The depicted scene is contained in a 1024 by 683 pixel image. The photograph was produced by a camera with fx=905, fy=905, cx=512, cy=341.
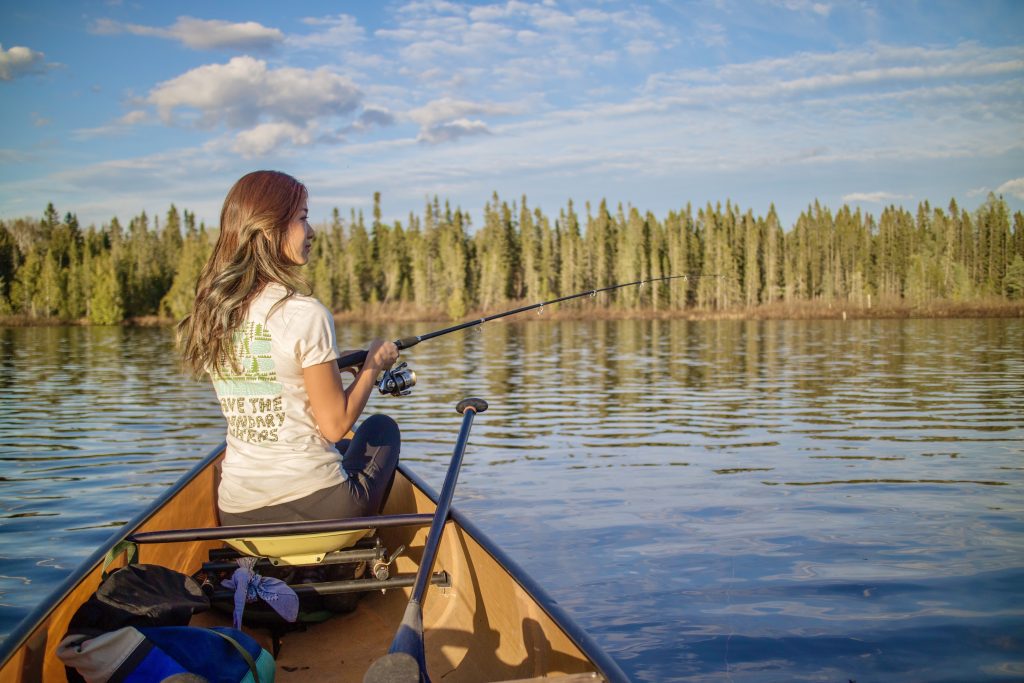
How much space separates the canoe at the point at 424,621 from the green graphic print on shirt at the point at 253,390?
54 cm

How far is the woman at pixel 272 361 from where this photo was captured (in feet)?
12.7

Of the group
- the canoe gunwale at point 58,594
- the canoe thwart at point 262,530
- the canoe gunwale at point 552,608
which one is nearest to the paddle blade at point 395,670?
the canoe gunwale at point 552,608

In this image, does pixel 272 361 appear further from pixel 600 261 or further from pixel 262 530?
pixel 600 261

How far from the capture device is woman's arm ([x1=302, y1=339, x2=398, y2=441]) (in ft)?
12.6

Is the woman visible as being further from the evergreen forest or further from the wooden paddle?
the evergreen forest

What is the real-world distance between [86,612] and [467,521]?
170 centimetres

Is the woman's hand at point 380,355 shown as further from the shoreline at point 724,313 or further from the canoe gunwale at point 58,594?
the shoreline at point 724,313

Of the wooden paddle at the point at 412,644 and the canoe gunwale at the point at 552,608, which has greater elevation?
the wooden paddle at the point at 412,644

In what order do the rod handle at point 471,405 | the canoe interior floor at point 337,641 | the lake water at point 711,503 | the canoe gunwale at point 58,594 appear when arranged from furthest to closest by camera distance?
the lake water at point 711,503
the rod handle at point 471,405
the canoe interior floor at point 337,641
the canoe gunwale at point 58,594

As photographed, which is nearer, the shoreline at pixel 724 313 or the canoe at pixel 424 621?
the canoe at pixel 424 621

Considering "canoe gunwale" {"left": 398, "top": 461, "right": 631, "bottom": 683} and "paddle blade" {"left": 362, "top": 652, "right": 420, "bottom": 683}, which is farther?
"canoe gunwale" {"left": 398, "top": 461, "right": 631, "bottom": 683}

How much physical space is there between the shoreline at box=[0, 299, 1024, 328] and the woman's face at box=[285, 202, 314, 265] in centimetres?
7788

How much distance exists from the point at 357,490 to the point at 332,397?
2.15ft

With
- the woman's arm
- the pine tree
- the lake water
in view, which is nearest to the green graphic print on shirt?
the woman's arm
